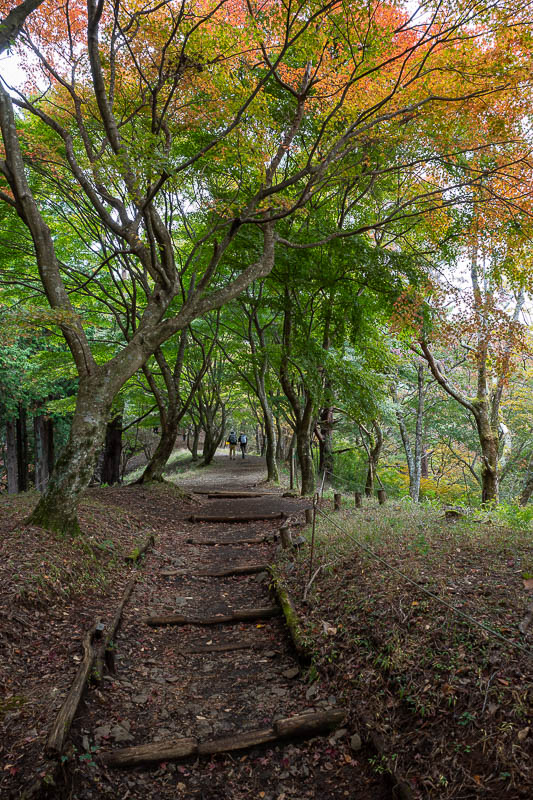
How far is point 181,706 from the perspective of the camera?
3.64 metres

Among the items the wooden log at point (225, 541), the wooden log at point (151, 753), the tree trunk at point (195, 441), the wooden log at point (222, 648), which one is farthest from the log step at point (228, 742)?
the tree trunk at point (195, 441)

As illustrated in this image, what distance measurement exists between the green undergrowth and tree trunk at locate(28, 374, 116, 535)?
3.22 m

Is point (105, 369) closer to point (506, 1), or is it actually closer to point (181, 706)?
point (181, 706)

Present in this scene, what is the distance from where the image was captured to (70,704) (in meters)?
3.07

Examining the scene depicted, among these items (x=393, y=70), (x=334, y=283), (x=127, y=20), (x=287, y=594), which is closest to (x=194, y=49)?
(x=127, y=20)

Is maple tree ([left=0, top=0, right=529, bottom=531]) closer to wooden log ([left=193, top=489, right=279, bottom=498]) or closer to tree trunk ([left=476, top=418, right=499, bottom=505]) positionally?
tree trunk ([left=476, top=418, right=499, bottom=505])

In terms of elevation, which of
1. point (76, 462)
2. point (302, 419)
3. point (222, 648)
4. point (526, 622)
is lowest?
point (222, 648)

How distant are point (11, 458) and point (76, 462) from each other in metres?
12.8

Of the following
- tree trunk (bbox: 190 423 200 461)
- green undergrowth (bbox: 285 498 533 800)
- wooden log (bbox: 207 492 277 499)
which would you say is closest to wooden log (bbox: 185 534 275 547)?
green undergrowth (bbox: 285 498 533 800)

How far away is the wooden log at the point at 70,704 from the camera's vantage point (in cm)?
266

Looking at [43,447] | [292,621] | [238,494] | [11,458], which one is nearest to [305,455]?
[238,494]

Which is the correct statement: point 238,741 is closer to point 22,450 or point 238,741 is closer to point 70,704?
point 70,704

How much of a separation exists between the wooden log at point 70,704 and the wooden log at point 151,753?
34cm

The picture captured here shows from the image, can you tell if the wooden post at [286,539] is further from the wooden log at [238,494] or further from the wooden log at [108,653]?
the wooden log at [238,494]
